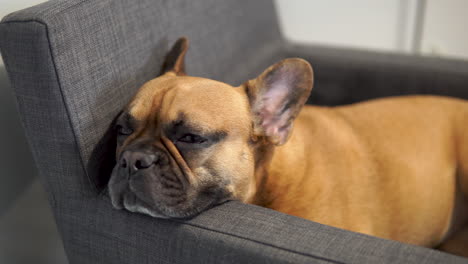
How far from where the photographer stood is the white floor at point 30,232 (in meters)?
1.60

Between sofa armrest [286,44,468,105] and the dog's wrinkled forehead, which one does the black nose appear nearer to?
the dog's wrinkled forehead

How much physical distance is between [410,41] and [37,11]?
93.0 inches

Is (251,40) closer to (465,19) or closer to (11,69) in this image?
(11,69)

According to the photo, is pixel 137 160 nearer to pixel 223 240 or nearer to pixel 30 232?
pixel 223 240

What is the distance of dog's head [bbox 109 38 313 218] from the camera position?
1.16m

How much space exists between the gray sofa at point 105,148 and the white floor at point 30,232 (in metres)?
0.39

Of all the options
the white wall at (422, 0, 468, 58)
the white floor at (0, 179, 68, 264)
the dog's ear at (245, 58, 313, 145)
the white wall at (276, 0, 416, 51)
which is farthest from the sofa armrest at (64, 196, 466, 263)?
the white wall at (422, 0, 468, 58)

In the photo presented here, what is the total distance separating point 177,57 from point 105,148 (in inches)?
14.7

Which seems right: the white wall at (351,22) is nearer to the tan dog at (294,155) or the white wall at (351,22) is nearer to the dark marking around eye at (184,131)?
the tan dog at (294,155)

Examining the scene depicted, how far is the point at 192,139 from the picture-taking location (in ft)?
3.99

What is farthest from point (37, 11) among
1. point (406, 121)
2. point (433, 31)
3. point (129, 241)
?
point (433, 31)

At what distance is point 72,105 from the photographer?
1.19m

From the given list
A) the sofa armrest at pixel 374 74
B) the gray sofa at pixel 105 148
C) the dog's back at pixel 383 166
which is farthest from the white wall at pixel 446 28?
the gray sofa at pixel 105 148

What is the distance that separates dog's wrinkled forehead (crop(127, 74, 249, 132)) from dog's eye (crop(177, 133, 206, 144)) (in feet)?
0.11
